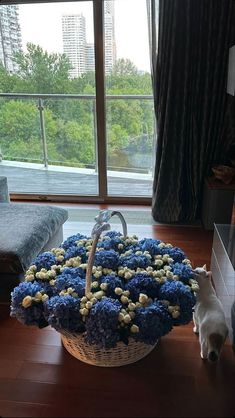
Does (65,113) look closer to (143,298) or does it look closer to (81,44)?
(81,44)

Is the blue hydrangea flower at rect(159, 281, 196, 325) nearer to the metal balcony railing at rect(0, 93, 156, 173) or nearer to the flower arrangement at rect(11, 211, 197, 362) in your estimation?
the flower arrangement at rect(11, 211, 197, 362)

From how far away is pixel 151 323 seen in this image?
1.38 m

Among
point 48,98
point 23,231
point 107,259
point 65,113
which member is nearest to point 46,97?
point 48,98

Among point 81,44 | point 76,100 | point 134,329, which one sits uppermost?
point 81,44

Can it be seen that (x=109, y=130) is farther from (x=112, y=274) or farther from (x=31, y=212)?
(x=112, y=274)

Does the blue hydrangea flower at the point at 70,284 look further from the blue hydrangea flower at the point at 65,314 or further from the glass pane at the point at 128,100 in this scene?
the glass pane at the point at 128,100

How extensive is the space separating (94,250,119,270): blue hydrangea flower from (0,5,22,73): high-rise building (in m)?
2.65

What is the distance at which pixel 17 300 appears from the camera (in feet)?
4.96

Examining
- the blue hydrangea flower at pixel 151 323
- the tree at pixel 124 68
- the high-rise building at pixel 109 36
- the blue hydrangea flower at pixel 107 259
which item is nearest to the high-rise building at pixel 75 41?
the high-rise building at pixel 109 36

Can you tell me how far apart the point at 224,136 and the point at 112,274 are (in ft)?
6.74

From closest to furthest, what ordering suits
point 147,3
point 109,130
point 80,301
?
point 80,301
point 147,3
point 109,130

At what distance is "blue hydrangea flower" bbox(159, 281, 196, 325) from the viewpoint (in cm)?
147

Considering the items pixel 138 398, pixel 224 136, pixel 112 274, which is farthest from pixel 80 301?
pixel 224 136

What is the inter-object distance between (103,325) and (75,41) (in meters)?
2.90
